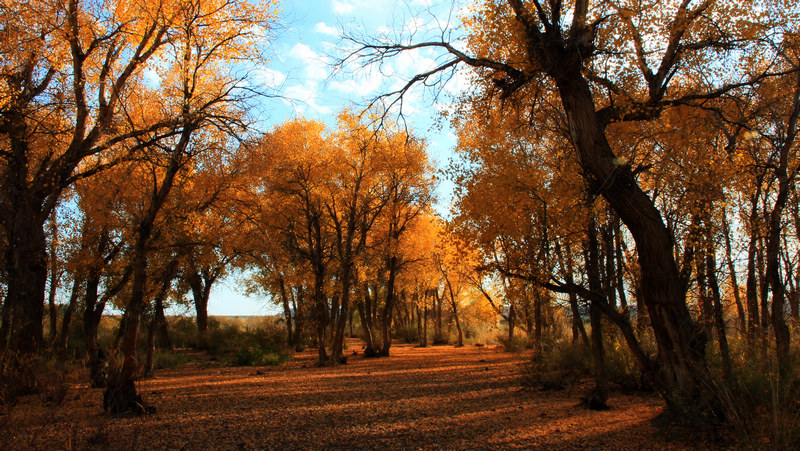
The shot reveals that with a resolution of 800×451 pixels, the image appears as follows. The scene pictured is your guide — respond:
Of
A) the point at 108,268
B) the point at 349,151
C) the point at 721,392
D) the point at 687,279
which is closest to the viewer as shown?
the point at 721,392

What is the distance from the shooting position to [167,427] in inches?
221

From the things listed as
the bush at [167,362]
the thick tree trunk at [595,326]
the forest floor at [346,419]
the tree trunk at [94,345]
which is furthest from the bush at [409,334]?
the thick tree trunk at [595,326]

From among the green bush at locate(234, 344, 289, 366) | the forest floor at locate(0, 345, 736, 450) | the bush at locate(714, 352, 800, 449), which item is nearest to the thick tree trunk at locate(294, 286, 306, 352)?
the green bush at locate(234, 344, 289, 366)

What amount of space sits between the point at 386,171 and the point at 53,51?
933 centimetres

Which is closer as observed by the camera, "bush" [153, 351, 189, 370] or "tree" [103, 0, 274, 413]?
"tree" [103, 0, 274, 413]

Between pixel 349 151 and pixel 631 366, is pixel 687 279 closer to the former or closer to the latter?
pixel 631 366

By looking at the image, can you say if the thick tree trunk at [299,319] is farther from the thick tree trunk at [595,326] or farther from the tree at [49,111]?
the thick tree trunk at [595,326]

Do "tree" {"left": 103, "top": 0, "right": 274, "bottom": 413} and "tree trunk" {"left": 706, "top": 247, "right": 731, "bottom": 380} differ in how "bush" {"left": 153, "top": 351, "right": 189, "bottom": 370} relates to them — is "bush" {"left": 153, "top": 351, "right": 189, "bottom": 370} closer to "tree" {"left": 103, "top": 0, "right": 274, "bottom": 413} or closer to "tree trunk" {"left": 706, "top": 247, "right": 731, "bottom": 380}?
"tree" {"left": 103, "top": 0, "right": 274, "bottom": 413}

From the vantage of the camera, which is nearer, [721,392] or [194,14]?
[721,392]

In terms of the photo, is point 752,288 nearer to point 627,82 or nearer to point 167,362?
point 627,82

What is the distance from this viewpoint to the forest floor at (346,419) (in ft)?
15.9

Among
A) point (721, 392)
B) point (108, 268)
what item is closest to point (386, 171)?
point (108, 268)

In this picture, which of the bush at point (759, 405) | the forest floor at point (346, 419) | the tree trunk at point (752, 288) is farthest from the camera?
the tree trunk at point (752, 288)

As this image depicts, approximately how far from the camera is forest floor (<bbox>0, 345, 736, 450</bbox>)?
4852 millimetres
